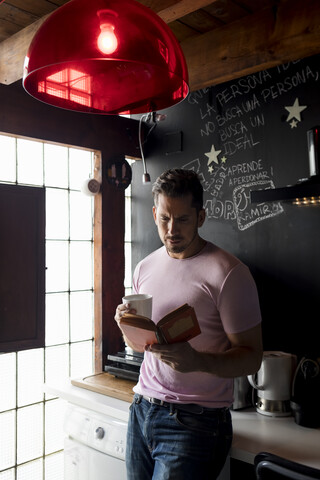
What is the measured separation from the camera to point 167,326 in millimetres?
1392

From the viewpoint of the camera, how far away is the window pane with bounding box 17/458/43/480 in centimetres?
284

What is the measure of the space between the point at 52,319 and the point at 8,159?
1.04 m

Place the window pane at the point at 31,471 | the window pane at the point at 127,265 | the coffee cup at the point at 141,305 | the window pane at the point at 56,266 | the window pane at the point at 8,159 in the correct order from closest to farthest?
the coffee cup at the point at 141,305 → the window pane at the point at 8,159 → the window pane at the point at 31,471 → the window pane at the point at 56,266 → the window pane at the point at 127,265

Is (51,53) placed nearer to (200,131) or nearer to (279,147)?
(279,147)

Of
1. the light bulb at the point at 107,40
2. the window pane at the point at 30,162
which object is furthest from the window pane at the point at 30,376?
the light bulb at the point at 107,40

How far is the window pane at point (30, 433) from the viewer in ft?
9.34

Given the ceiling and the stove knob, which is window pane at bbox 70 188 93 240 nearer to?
the ceiling

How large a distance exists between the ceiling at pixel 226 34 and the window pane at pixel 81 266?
118cm

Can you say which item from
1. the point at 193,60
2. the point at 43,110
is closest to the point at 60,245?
the point at 43,110

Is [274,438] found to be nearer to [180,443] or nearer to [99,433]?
[180,443]

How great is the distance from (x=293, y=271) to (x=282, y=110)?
2.75 ft

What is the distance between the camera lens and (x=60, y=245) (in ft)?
9.87

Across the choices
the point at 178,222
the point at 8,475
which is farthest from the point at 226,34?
the point at 8,475

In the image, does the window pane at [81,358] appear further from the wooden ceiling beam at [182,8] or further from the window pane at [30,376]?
the wooden ceiling beam at [182,8]
